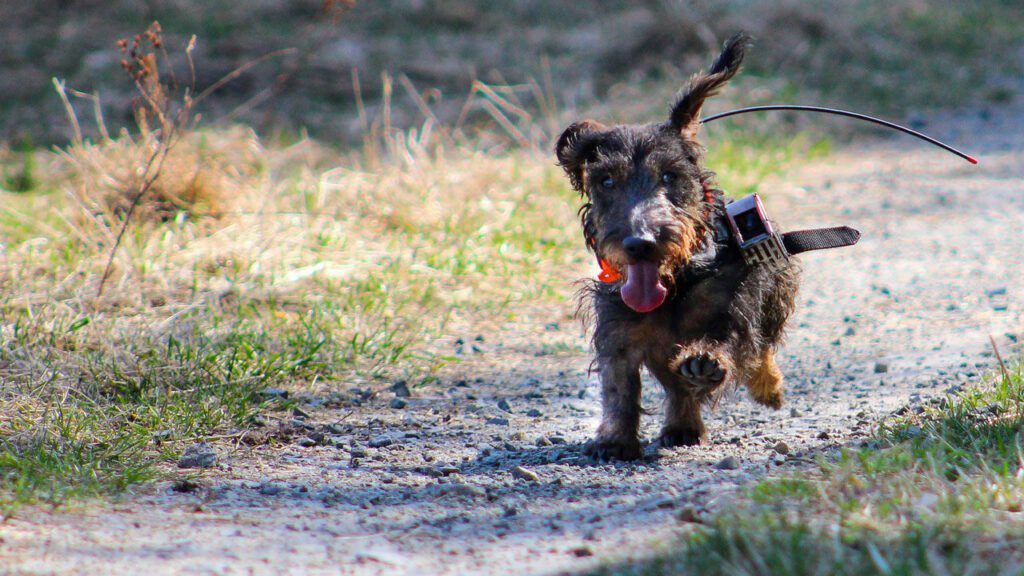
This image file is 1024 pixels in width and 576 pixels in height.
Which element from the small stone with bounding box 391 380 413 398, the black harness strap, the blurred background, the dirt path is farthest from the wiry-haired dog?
the blurred background

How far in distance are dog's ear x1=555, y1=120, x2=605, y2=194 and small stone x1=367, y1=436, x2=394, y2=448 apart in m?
1.26

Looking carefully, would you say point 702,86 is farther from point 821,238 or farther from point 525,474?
point 525,474

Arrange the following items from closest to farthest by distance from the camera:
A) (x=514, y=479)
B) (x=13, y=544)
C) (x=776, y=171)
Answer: (x=13, y=544) < (x=514, y=479) < (x=776, y=171)

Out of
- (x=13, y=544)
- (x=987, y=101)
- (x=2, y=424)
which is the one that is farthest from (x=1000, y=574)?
(x=987, y=101)

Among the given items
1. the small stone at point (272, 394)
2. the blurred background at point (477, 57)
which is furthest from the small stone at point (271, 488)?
the blurred background at point (477, 57)

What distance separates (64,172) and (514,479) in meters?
5.55

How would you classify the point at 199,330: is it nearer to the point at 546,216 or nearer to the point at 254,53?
the point at 546,216

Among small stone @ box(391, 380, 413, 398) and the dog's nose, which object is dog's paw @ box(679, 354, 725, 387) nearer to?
the dog's nose

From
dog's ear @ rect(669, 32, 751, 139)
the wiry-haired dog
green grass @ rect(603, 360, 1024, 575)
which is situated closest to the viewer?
green grass @ rect(603, 360, 1024, 575)

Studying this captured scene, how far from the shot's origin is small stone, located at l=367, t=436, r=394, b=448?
4238 mm

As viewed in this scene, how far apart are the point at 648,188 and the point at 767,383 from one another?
1125mm

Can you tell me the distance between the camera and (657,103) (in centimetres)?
1040

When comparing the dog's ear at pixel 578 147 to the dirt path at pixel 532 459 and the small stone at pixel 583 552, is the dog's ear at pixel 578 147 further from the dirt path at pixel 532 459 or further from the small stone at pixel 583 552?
the small stone at pixel 583 552

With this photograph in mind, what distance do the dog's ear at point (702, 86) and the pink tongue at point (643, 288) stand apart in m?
0.70
